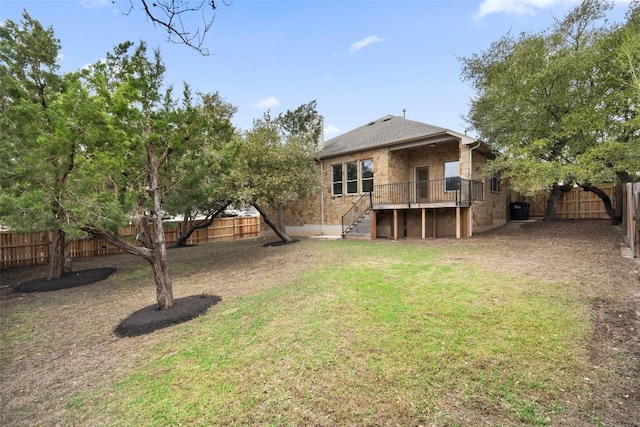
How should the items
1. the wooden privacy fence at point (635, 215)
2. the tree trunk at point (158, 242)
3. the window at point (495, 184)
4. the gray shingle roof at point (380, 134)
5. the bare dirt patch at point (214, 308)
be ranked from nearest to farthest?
the bare dirt patch at point (214, 308)
the tree trunk at point (158, 242)
the wooden privacy fence at point (635, 215)
the gray shingle roof at point (380, 134)
the window at point (495, 184)

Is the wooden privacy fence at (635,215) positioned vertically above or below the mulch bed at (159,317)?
above

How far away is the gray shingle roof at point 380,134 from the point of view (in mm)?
12375

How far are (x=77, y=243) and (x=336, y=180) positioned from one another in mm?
11284

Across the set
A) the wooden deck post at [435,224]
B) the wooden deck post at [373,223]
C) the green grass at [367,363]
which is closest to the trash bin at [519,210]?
the wooden deck post at [435,224]

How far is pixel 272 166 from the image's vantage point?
11.0 meters

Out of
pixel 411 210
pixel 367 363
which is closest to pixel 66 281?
pixel 367 363

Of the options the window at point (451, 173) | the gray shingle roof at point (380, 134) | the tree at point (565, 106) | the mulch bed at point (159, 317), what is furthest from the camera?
the window at point (451, 173)

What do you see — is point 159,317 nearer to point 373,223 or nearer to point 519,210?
point 373,223

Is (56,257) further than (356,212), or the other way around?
(356,212)

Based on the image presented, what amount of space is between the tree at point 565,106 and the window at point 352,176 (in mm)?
5530

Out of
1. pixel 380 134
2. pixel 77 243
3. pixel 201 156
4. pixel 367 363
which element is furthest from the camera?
pixel 380 134

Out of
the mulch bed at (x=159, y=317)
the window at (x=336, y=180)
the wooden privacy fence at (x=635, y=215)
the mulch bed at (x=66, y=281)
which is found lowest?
the mulch bed at (x=66, y=281)

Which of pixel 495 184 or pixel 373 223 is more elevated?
pixel 495 184

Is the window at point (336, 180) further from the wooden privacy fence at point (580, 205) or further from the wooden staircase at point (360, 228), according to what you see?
the wooden privacy fence at point (580, 205)
